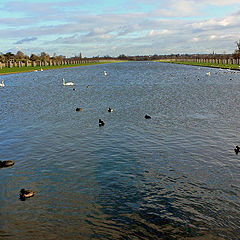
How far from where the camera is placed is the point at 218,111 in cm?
2934

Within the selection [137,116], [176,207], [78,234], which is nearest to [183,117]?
[137,116]

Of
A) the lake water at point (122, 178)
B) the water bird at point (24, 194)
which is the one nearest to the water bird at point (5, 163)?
the lake water at point (122, 178)

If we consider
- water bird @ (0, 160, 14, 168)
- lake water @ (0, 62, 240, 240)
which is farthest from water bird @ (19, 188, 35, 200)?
water bird @ (0, 160, 14, 168)

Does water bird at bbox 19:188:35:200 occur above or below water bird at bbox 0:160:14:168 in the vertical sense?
below

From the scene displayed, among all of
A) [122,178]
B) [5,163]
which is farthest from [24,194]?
[122,178]

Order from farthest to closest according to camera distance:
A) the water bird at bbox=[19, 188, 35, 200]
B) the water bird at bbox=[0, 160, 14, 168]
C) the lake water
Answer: the water bird at bbox=[0, 160, 14, 168]
the water bird at bbox=[19, 188, 35, 200]
the lake water

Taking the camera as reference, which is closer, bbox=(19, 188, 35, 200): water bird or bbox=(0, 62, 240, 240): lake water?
bbox=(0, 62, 240, 240): lake water

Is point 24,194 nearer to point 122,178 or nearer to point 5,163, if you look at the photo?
point 5,163

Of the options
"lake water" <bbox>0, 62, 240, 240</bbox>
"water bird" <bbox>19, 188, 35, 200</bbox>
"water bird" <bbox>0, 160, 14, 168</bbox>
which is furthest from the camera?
"water bird" <bbox>0, 160, 14, 168</bbox>

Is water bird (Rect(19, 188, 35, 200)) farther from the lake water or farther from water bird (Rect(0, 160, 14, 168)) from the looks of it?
water bird (Rect(0, 160, 14, 168))

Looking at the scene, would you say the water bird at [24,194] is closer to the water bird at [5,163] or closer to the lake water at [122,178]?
the lake water at [122,178]

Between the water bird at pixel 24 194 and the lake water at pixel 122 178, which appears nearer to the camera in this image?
the lake water at pixel 122 178

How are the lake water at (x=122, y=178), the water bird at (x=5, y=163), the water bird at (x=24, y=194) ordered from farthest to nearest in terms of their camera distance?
the water bird at (x=5, y=163)
the water bird at (x=24, y=194)
the lake water at (x=122, y=178)

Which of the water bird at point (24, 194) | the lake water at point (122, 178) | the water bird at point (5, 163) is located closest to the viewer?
the lake water at point (122, 178)
